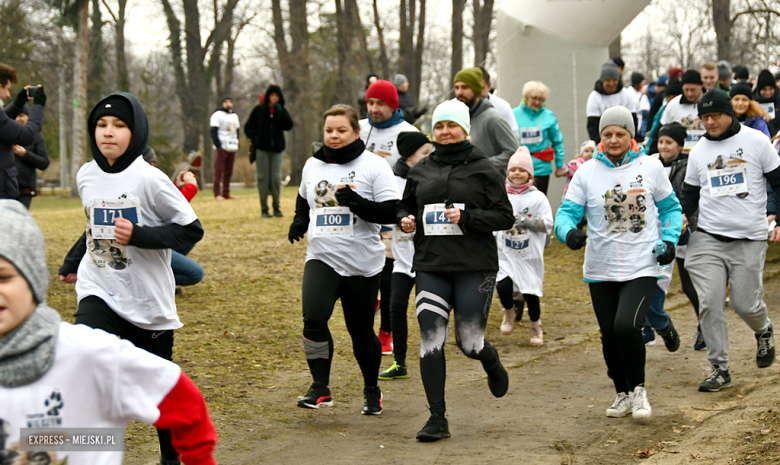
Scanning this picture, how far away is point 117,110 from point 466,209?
210cm

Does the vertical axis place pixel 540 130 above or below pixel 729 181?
above

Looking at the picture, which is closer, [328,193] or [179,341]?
[328,193]

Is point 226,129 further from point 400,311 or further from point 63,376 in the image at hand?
point 63,376

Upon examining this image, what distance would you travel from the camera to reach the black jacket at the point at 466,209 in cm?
539

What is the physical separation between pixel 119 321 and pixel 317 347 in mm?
1611

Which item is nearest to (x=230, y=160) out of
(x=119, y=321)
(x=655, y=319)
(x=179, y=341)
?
(x=179, y=341)

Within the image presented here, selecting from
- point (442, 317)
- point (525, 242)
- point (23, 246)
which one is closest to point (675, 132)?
point (525, 242)

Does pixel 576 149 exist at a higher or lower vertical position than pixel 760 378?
higher

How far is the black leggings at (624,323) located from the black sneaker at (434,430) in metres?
1.28

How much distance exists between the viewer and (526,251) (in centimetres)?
862

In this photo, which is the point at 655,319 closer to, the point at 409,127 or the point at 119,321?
the point at 409,127

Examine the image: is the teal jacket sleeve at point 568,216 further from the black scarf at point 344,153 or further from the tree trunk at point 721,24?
the tree trunk at point 721,24

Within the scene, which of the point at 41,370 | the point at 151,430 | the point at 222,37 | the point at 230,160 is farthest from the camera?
the point at 222,37

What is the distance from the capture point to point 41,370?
2307 millimetres
